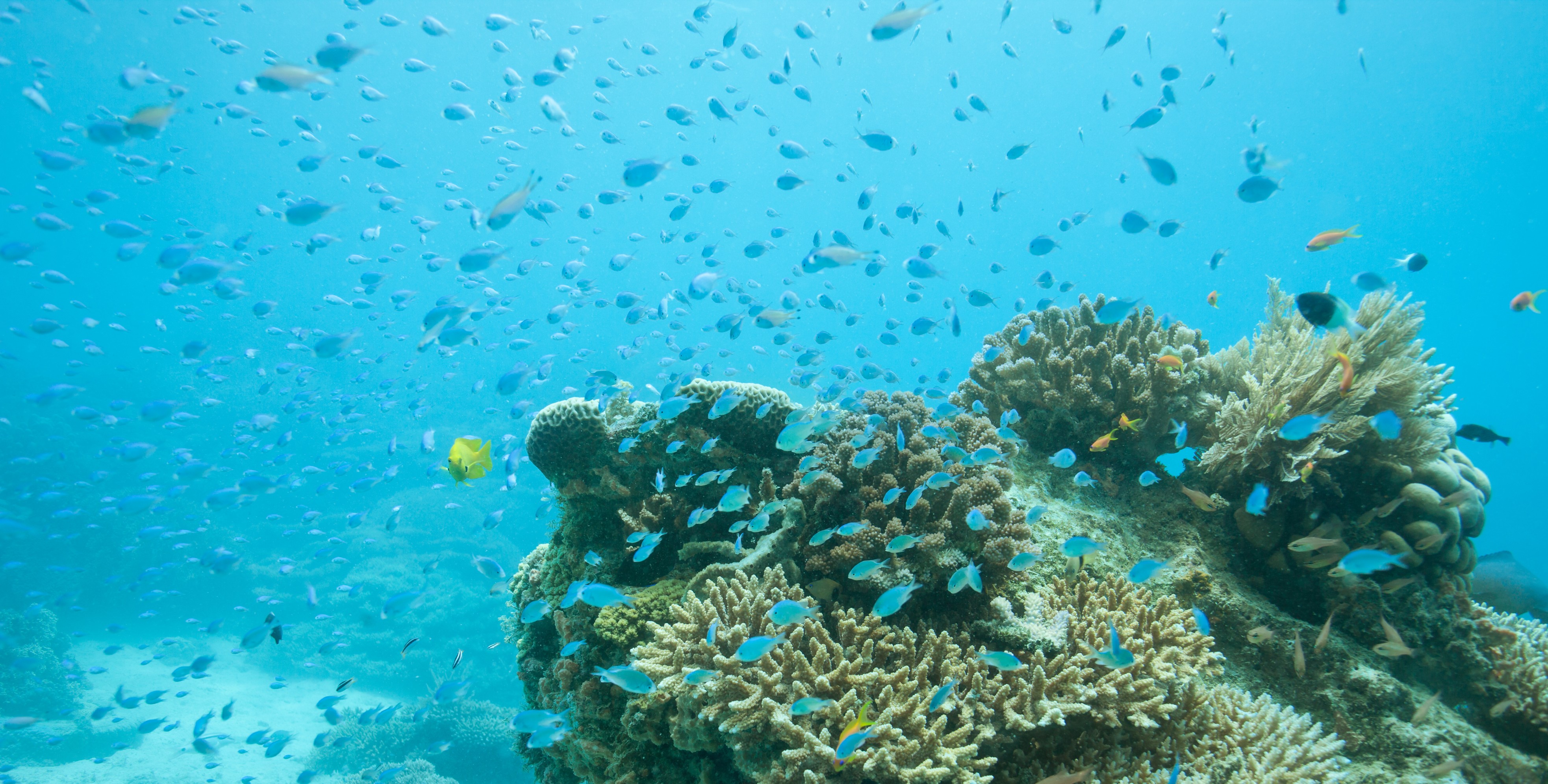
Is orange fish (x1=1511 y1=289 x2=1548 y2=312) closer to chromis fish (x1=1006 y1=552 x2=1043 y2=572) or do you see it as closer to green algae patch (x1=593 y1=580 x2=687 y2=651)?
chromis fish (x1=1006 y1=552 x2=1043 y2=572)

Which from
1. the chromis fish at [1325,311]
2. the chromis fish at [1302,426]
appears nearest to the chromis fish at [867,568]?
the chromis fish at [1302,426]

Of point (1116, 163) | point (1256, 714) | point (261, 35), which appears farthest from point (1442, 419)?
point (1116, 163)

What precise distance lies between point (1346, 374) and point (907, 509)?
11.1 feet

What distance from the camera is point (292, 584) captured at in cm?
2403

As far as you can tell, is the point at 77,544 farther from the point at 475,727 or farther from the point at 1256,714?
the point at 1256,714

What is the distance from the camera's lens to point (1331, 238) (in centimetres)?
550

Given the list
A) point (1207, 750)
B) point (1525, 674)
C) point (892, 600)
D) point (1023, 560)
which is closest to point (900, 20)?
point (1023, 560)

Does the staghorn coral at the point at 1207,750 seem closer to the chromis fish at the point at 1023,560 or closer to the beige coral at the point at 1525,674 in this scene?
the chromis fish at the point at 1023,560

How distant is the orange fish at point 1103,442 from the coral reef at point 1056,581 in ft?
0.45

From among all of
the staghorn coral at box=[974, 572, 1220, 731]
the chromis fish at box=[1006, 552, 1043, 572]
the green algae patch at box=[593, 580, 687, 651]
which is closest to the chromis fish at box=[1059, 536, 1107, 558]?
the chromis fish at box=[1006, 552, 1043, 572]

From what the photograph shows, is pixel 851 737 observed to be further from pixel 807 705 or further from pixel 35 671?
pixel 35 671

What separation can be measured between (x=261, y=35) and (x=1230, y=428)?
8971 cm

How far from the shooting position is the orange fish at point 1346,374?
13.7ft

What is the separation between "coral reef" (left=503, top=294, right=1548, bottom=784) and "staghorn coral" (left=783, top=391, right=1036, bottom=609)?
0.08ft
